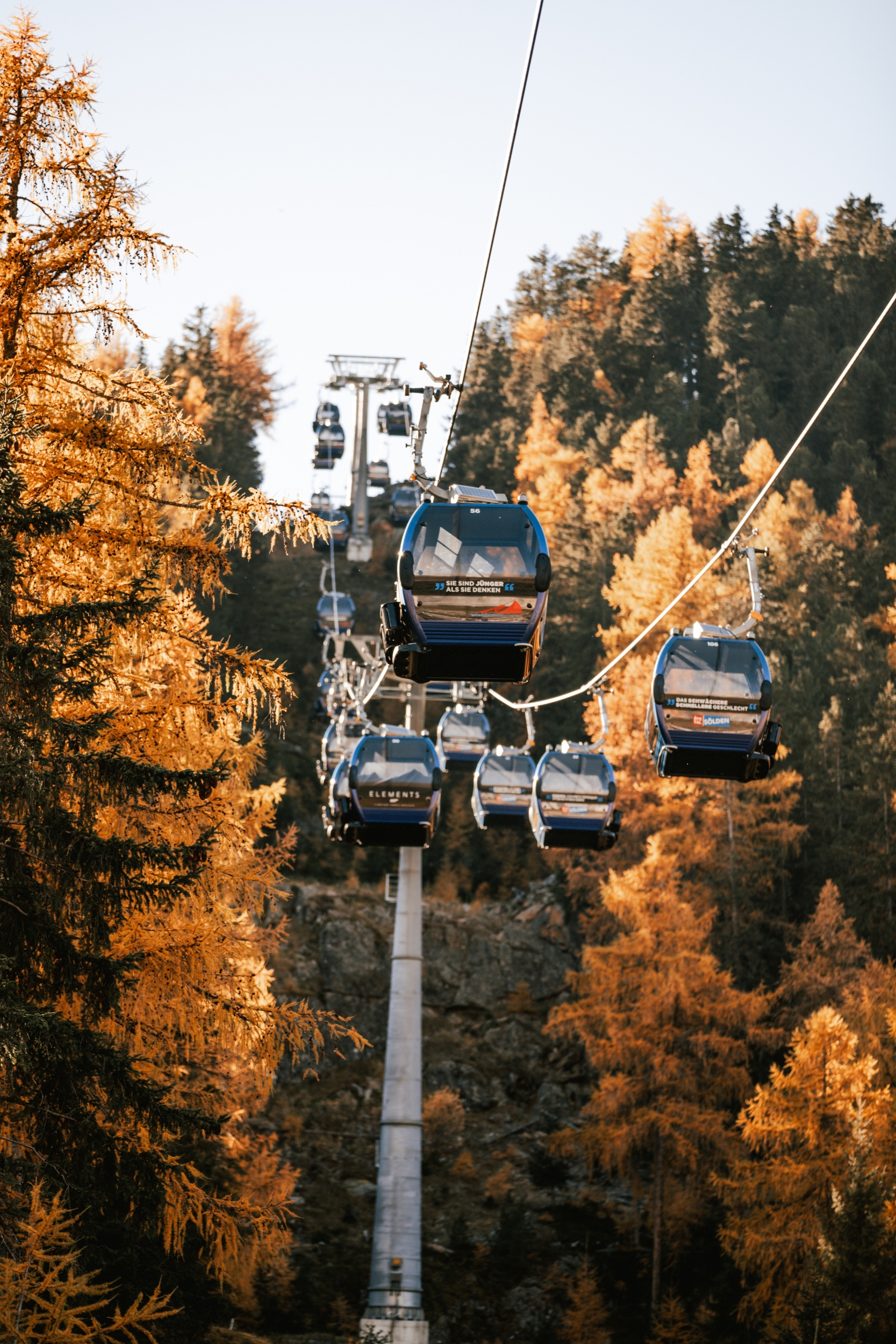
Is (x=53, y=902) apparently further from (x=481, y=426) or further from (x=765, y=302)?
(x=765, y=302)

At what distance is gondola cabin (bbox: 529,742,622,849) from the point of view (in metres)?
16.6

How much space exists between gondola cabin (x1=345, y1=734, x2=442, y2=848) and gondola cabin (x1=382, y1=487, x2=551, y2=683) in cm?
651

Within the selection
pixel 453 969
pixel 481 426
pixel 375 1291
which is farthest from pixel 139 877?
pixel 481 426

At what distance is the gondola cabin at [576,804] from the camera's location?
54.5 feet

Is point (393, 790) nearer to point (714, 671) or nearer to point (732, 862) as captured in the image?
point (714, 671)

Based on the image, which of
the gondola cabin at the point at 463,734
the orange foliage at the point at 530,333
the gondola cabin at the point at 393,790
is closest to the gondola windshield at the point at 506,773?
the gondola cabin at the point at 393,790

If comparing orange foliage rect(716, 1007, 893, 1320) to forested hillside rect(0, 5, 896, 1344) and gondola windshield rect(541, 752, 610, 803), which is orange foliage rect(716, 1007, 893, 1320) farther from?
gondola windshield rect(541, 752, 610, 803)

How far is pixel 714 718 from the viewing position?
11164mm

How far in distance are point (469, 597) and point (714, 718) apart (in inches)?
112

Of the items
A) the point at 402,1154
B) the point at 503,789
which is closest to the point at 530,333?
the point at 503,789

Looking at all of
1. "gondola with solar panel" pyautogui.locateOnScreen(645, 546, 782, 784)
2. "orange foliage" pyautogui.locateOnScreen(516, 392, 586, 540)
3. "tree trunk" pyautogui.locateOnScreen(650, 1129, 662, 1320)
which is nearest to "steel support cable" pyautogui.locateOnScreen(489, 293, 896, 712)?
"gondola with solar panel" pyautogui.locateOnScreen(645, 546, 782, 784)

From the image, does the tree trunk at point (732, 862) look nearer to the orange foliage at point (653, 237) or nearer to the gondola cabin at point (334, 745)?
the gondola cabin at point (334, 745)

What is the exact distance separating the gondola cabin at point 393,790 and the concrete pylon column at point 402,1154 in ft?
19.2

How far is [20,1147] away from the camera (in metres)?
8.36
